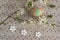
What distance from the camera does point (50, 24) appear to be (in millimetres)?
1092

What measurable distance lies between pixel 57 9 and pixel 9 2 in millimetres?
268

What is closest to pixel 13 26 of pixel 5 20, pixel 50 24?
pixel 5 20

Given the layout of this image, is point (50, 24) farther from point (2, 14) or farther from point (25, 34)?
point (2, 14)

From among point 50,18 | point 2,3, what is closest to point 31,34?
point 50,18

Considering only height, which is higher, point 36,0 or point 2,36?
point 36,0

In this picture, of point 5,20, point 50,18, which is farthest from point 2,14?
point 50,18

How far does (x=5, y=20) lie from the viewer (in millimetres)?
1100

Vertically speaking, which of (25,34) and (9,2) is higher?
(9,2)

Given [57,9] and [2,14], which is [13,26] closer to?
[2,14]

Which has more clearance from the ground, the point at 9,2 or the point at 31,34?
the point at 9,2

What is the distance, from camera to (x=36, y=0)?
3.77ft

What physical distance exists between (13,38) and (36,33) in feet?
0.40

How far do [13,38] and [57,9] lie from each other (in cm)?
29

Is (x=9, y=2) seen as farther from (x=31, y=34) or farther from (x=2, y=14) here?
(x=31, y=34)
